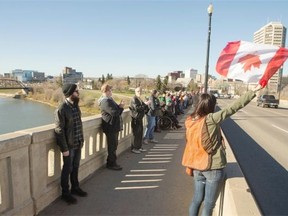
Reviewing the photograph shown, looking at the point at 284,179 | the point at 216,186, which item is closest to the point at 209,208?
the point at 216,186

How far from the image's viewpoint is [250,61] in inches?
149

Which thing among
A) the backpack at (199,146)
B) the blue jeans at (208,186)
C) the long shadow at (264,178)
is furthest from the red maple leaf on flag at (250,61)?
the long shadow at (264,178)

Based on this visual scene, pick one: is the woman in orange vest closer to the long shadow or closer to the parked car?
the long shadow

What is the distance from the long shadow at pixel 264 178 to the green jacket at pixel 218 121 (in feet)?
6.84

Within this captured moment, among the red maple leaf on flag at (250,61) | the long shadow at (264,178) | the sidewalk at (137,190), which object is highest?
the red maple leaf on flag at (250,61)

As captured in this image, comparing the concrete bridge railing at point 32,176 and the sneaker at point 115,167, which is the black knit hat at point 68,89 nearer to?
the concrete bridge railing at point 32,176

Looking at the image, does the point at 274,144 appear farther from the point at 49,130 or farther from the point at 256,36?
the point at 49,130

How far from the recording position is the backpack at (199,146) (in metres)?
3.16

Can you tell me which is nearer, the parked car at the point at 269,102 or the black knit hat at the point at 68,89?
the black knit hat at the point at 68,89

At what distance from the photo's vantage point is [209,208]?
3.35 m

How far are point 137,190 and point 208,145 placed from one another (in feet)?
7.50

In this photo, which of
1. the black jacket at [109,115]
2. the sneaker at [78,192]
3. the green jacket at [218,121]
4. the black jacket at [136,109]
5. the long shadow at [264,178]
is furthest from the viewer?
the black jacket at [136,109]

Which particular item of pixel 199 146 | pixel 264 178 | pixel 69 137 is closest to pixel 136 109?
pixel 264 178

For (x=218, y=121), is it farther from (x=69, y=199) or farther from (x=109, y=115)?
(x=109, y=115)
